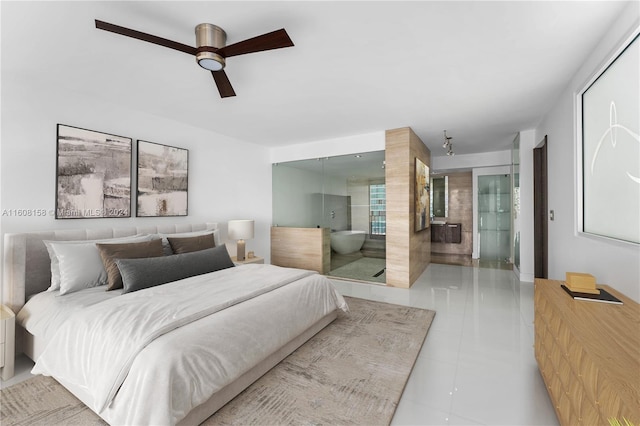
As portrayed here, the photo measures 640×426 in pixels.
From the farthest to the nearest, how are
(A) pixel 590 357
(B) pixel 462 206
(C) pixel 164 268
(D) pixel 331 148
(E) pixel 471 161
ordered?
(B) pixel 462 206 < (E) pixel 471 161 < (D) pixel 331 148 < (C) pixel 164 268 < (A) pixel 590 357

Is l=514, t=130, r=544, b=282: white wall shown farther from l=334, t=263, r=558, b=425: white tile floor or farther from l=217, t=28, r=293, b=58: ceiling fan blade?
l=217, t=28, r=293, b=58: ceiling fan blade

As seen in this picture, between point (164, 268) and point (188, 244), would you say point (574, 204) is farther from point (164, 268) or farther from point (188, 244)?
point (188, 244)

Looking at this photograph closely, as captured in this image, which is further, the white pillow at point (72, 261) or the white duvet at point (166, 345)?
the white pillow at point (72, 261)

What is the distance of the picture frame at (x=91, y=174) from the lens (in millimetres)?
2963

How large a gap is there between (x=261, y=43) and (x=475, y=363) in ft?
9.66

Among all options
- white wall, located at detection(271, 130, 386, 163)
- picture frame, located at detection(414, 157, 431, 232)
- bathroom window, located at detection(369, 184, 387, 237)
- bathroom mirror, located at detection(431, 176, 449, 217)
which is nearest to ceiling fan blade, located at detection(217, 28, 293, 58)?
white wall, located at detection(271, 130, 386, 163)

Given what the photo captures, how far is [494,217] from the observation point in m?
6.72

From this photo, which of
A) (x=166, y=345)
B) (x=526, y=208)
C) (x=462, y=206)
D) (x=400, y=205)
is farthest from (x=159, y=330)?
(x=462, y=206)

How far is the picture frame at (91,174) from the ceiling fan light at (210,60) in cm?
204

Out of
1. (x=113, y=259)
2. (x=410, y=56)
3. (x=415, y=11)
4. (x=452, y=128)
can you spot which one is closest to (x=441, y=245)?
(x=452, y=128)

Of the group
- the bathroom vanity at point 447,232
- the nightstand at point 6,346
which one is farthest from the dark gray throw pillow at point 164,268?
the bathroom vanity at point 447,232

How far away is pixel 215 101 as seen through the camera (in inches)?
134

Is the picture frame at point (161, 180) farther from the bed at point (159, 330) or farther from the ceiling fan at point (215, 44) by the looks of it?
the ceiling fan at point (215, 44)

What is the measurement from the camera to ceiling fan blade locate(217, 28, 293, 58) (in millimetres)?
1751
